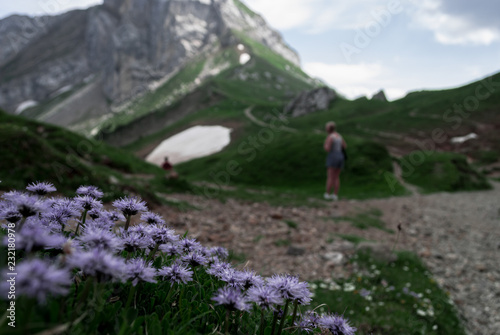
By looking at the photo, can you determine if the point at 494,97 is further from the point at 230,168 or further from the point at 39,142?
the point at 39,142

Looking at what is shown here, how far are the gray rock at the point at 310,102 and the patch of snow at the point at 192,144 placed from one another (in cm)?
2483

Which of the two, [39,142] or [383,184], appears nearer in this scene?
[39,142]

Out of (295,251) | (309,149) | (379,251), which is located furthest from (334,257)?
(309,149)

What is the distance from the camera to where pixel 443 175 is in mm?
30156

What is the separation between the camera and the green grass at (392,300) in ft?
18.0

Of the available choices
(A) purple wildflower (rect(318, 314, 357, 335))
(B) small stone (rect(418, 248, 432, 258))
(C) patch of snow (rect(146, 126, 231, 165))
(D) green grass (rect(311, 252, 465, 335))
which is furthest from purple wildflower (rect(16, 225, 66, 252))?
(C) patch of snow (rect(146, 126, 231, 165))

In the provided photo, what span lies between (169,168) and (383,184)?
711 inches

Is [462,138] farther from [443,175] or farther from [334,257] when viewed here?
[334,257]

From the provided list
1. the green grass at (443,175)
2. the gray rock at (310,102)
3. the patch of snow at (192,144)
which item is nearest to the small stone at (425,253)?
the green grass at (443,175)

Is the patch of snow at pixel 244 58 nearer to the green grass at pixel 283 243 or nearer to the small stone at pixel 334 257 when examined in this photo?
the green grass at pixel 283 243

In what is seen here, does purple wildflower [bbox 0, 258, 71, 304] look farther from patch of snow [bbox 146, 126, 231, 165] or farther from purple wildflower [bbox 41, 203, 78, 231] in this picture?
patch of snow [bbox 146, 126, 231, 165]

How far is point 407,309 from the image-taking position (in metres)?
6.23

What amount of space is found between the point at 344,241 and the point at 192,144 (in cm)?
5885

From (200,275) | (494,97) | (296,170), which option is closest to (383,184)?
(296,170)
